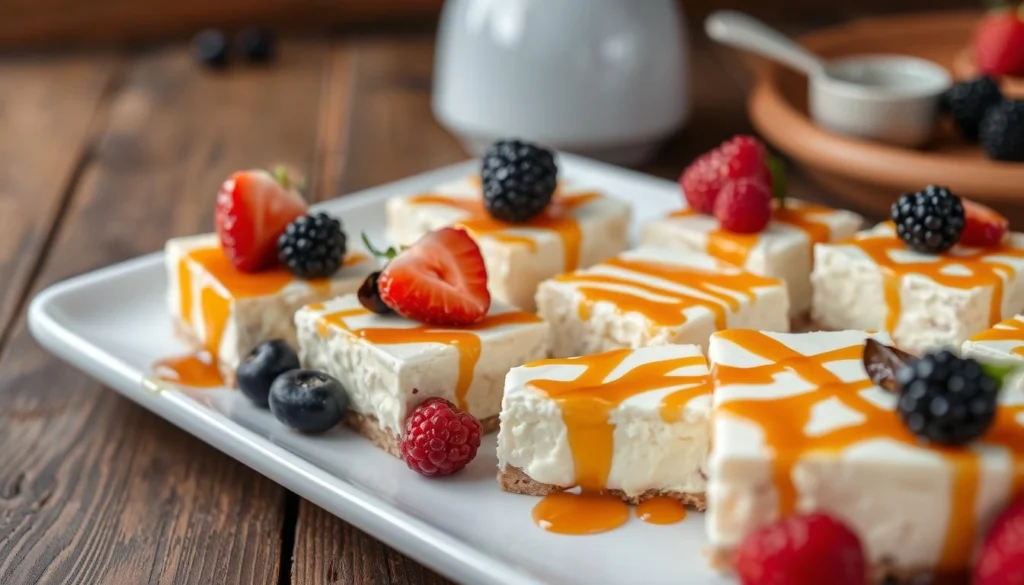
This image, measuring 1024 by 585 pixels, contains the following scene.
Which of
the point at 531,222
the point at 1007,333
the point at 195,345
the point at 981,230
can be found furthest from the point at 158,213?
the point at 1007,333

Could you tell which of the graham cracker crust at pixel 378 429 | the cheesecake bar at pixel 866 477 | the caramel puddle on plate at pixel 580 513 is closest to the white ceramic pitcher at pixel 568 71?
the graham cracker crust at pixel 378 429

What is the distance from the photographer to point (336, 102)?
13.5 feet

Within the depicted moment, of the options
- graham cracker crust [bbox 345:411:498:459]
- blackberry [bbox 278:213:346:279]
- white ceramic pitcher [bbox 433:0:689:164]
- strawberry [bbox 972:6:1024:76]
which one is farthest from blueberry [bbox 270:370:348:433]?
strawberry [bbox 972:6:1024:76]

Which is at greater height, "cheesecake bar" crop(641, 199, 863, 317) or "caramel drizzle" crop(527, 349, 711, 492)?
"caramel drizzle" crop(527, 349, 711, 492)

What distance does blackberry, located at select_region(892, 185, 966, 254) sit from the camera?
2.22m

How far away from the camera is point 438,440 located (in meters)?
1.88

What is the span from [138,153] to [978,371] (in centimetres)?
284

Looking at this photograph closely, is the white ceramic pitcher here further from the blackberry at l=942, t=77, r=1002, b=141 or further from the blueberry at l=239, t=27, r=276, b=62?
the blueberry at l=239, t=27, r=276, b=62

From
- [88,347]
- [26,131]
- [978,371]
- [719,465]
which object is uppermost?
[978,371]

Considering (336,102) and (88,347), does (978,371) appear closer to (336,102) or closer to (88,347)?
(88,347)

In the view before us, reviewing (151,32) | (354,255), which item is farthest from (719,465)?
(151,32)

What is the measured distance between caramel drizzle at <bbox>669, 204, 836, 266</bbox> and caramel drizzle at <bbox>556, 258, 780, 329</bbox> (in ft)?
0.37

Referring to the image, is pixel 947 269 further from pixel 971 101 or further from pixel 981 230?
pixel 971 101

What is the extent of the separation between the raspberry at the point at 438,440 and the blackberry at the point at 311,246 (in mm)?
464
